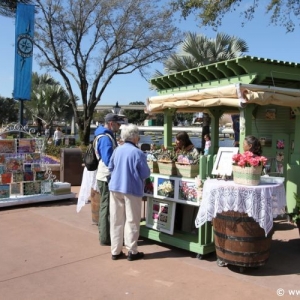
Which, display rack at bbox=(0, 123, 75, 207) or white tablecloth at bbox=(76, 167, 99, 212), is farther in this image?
display rack at bbox=(0, 123, 75, 207)

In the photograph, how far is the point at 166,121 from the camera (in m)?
6.95

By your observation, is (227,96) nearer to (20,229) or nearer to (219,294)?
(219,294)

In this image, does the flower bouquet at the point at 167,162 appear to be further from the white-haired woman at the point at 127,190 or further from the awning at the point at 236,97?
the awning at the point at 236,97

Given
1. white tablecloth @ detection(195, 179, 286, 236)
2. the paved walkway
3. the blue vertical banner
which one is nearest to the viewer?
the paved walkway

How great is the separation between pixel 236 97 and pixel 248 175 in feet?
3.63

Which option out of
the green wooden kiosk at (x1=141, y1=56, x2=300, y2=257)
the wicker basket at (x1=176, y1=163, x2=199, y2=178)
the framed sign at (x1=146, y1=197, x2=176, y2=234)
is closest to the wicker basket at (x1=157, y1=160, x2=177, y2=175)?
the wicker basket at (x1=176, y1=163, x2=199, y2=178)

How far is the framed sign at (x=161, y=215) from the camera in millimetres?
5237

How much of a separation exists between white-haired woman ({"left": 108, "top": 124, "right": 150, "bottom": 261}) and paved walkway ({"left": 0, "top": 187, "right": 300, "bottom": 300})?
266mm

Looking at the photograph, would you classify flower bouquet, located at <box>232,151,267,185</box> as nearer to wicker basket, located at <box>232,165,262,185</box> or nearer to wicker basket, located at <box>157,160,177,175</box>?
wicker basket, located at <box>232,165,262,185</box>

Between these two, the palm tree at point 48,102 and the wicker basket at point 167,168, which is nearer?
the wicker basket at point 167,168

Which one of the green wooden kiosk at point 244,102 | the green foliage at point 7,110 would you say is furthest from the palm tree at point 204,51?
the green foliage at point 7,110

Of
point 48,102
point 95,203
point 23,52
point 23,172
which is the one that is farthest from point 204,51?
point 48,102

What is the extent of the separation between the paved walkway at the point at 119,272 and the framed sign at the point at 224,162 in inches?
44.4

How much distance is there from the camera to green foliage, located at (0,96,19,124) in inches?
2314
